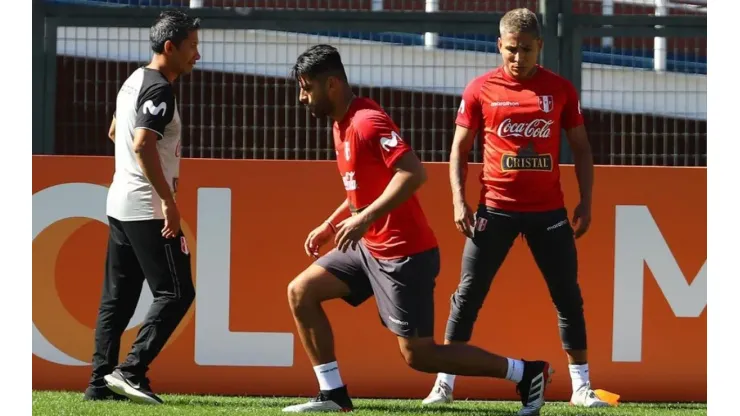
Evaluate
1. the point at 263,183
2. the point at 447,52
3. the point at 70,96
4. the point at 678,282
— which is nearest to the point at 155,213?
the point at 263,183

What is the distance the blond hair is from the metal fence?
133 centimetres

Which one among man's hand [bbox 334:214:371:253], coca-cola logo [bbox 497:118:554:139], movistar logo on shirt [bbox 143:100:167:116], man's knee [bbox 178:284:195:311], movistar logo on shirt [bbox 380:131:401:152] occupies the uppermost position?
movistar logo on shirt [bbox 143:100:167:116]

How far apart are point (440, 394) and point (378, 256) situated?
1346 millimetres

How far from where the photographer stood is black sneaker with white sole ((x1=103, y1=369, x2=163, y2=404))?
22.7 ft

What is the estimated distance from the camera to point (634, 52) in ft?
27.7

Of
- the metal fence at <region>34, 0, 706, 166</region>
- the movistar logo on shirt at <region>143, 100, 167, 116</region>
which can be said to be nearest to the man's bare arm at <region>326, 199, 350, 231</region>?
the movistar logo on shirt at <region>143, 100, 167, 116</region>

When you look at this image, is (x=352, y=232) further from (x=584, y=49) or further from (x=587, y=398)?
(x=584, y=49)

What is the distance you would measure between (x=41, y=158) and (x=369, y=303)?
214 cm

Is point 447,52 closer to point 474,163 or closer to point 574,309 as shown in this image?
point 474,163

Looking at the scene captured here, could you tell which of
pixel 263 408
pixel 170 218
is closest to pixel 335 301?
pixel 263 408

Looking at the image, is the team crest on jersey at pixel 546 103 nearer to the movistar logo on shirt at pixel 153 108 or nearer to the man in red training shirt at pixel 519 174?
the man in red training shirt at pixel 519 174

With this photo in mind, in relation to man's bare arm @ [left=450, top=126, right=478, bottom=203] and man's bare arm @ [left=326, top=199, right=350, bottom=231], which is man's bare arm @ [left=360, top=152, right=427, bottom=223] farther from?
man's bare arm @ [left=450, top=126, right=478, bottom=203]

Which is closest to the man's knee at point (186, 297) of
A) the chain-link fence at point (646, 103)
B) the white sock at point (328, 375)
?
the white sock at point (328, 375)
